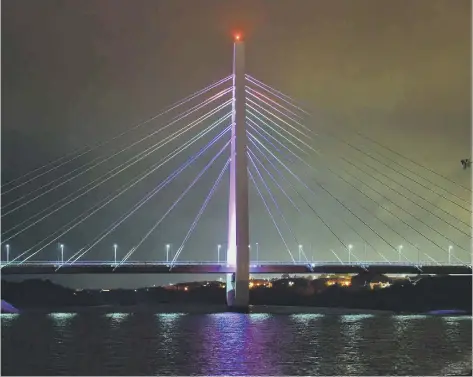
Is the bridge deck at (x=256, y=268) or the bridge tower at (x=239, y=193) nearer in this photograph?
the bridge tower at (x=239, y=193)

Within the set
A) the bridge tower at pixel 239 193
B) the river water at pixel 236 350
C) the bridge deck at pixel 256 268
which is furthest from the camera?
the bridge deck at pixel 256 268

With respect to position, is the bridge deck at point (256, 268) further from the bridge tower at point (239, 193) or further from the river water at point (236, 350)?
the river water at point (236, 350)

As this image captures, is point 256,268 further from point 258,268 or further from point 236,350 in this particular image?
point 236,350

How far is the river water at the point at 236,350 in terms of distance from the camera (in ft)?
73.4

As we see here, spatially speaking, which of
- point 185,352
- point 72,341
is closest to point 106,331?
point 72,341

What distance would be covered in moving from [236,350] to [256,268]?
2832 cm

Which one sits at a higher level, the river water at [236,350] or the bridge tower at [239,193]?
the bridge tower at [239,193]

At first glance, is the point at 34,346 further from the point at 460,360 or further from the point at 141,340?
the point at 460,360

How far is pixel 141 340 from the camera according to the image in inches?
1252

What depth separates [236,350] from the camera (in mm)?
27281

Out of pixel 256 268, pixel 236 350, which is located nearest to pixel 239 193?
pixel 256 268

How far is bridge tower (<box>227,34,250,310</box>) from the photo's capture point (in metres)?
47.5

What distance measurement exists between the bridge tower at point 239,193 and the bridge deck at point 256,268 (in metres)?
3.92

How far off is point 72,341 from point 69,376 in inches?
414
